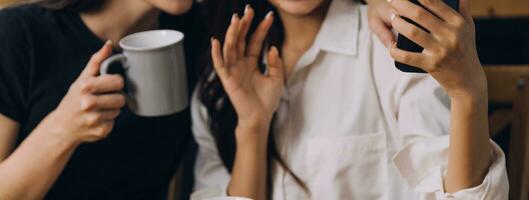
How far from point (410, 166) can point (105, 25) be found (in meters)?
0.56

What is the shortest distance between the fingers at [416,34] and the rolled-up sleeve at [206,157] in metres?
0.57

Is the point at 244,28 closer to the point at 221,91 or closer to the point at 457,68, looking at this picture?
the point at 221,91

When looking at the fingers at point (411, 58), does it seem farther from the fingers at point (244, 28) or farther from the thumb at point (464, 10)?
the fingers at point (244, 28)

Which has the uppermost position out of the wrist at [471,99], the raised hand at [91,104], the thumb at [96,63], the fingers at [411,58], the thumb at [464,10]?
the thumb at [464,10]

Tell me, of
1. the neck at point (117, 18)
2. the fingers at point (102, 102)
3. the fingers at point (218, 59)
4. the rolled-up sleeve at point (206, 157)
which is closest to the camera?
the fingers at point (102, 102)

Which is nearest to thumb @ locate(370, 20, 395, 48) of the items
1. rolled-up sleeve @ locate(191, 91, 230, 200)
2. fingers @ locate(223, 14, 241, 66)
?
fingers @ locate(223, 14, 241, 66)

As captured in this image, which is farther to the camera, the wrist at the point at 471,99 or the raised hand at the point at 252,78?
the raised hand at the point at 252,78

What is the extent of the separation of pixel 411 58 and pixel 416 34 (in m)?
0.03

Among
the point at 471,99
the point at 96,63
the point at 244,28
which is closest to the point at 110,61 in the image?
the point at 96,63

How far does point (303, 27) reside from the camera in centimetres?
123

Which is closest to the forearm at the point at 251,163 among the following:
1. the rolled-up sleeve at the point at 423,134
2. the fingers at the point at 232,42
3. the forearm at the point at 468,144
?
the fingers at the point at 232,42

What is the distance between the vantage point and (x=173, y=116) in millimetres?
1268

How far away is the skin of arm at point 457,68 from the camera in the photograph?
0.79 m

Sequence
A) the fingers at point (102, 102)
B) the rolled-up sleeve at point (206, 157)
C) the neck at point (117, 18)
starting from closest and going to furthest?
the fingers at point (102, 102)
the neck at point (117, 18)
the rolled-up sleeve at point (206, 157)
